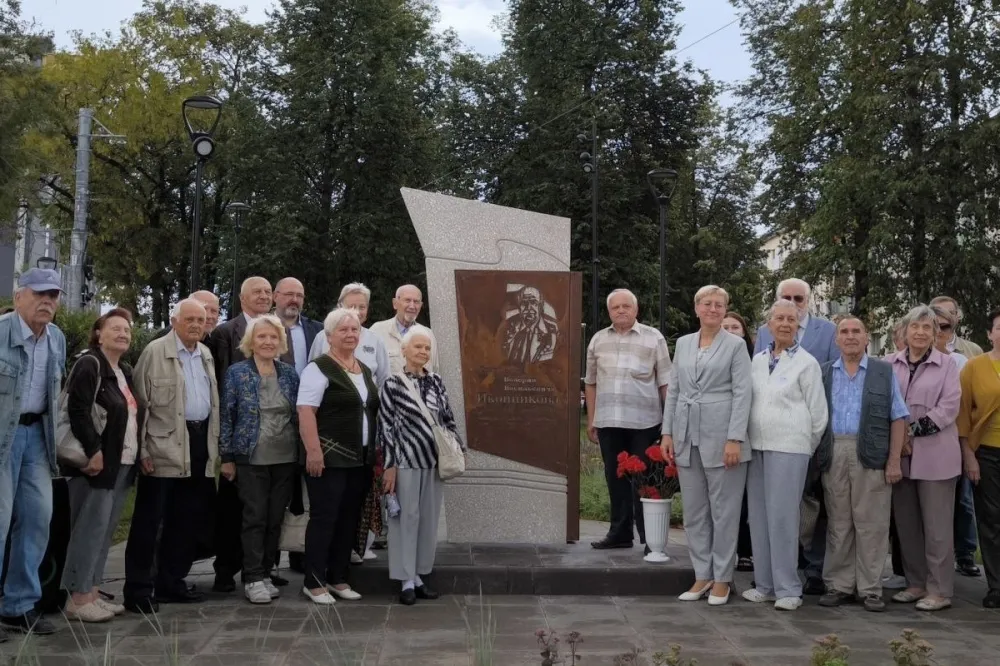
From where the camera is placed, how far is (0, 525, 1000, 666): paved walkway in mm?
4941

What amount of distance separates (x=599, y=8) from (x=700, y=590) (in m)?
25.7

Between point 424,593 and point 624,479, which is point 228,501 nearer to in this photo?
point 424,593

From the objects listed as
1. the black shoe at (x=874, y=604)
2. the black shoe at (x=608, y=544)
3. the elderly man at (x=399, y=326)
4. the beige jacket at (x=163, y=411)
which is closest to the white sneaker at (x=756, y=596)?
the black shoe at (x=874, y=604)

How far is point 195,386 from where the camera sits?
609cm

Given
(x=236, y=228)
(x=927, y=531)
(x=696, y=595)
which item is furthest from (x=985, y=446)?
(x=236, y=228)

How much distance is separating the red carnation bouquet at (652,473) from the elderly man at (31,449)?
3675 mm

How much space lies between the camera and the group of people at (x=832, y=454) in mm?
6285

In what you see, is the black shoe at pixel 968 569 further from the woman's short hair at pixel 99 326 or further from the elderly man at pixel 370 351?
the woman's short hair at pixel 99 326

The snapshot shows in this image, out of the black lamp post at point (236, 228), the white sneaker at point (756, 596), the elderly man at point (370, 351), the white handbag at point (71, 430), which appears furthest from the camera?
the black lamp post at point (236, 228)

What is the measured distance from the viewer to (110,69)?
2769 centimetres

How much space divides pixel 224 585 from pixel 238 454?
3.34 feet

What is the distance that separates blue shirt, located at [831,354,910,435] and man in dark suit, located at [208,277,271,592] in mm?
3770

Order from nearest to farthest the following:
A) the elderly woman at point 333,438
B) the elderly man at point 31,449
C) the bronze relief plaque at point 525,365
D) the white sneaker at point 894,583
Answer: the elderly man at point 31,449 < the elderly woman at point 333,438 < the white sneaker at point 894,583 < the bronze relief plaque at point 525,365

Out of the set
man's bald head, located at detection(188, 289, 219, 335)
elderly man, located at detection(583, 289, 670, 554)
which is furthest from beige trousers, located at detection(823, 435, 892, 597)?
man's bald head, located at detection(188, 289, 219, 335)
